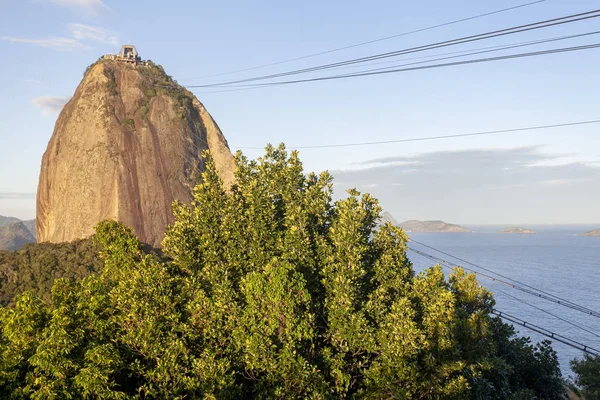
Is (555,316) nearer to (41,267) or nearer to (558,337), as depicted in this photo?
(558,337)

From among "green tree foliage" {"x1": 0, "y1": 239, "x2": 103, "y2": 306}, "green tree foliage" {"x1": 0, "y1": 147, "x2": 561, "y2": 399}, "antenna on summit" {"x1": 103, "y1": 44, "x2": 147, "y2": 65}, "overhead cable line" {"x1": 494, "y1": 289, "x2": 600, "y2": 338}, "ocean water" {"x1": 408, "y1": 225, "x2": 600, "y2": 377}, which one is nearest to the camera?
"green tree foliage" {"x1": 0, "y1": 147, "x2": 561, "y2": 399}

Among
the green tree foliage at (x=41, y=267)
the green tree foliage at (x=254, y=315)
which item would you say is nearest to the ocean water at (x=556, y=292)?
the green tree foliage at (x=254, y=315)

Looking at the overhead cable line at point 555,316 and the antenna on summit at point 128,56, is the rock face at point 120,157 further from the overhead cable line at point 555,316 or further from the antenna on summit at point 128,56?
the overhead cable line at point 555,316

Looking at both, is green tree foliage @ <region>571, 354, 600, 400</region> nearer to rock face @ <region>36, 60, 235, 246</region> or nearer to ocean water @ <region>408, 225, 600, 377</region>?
ocean water @ <region>408, 225, 600, 377</region>

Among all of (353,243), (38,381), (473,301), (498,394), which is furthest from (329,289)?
(473,301)

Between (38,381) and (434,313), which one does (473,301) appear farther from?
(38,381)

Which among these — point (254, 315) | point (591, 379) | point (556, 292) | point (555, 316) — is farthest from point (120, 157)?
point (556, 292)

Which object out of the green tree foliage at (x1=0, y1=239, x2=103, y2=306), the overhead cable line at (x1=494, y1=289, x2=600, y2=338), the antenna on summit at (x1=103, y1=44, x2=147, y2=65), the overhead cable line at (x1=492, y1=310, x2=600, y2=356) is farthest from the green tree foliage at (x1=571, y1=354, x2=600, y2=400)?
the antenna on summit at (x1=103, y1=44, x2=147, y2=65)
